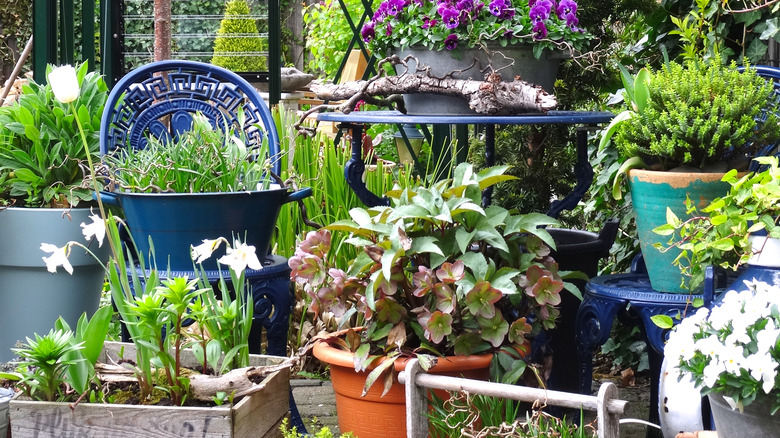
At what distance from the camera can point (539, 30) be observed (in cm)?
254

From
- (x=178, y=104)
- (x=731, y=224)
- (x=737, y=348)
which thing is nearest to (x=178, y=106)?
(x=178, y=104)

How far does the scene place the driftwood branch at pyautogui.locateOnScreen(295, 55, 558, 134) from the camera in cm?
244

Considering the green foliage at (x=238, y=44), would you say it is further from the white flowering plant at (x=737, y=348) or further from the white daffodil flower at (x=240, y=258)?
the white flowering plant at (x=737, y=348)

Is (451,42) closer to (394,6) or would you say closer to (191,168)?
(394,6)

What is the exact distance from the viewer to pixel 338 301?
2.31m

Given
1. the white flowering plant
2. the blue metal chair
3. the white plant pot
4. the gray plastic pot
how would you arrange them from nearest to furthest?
the white flowering plant < the white plant pot < the blue metal chair < the gray plastic pot

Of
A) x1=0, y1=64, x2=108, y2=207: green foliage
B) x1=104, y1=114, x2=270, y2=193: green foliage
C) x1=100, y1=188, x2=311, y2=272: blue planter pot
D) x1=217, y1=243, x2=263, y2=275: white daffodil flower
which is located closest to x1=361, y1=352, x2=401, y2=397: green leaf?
x1=217, y1=243, x2=263, y2=275: white daffodil flower

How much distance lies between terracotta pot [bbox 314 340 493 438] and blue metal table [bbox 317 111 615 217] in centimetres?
65

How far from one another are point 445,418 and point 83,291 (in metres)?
1.73

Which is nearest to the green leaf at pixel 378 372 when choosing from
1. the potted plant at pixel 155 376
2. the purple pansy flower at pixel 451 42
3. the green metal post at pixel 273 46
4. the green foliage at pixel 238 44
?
the potted plant at pixel 155 376

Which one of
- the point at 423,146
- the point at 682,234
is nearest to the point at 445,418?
the point at 682,234

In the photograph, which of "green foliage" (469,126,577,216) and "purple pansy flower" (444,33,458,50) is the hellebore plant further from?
"green foliage" (469,126,577,216)

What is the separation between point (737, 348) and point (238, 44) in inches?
Answer: 217

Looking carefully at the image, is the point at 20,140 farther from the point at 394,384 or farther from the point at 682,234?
the point at 682,234
